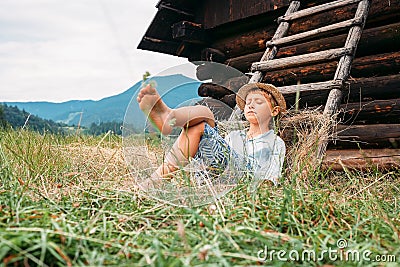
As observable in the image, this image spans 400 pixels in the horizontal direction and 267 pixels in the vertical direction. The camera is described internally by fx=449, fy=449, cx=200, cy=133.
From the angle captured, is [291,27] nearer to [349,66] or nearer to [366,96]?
[366,96]

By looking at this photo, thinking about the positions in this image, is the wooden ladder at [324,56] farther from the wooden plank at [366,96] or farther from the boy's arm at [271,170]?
the boy's arm at [271,170]

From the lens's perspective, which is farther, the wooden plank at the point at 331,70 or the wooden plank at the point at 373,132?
the wooden plank at the point at 331,70

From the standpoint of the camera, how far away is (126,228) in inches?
65.4

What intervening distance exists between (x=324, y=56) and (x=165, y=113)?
67.3 inches

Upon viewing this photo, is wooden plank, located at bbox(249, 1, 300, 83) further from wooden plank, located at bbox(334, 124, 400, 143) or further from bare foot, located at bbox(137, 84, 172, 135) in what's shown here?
bare foot, located at bbox(137, 84, 172, 135)

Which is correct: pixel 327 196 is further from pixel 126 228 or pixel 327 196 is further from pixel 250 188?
pixel 126 228

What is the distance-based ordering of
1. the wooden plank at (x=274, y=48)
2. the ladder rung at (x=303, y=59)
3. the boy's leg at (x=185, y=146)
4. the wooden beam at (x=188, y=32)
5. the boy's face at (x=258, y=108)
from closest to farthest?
the boy's leg at (x=185, y=146), the boy's face at (x=258, y=108), the ladder rung at (x=303, y=59), the wooden plank at (x=274, y=48), the wooden beam at (x=188, y=32)

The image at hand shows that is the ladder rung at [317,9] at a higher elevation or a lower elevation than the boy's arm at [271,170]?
higher

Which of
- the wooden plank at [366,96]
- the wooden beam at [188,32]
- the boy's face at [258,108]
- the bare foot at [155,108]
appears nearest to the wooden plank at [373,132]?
the wooden plank at [366,96]

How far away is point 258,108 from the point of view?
3.16 metres

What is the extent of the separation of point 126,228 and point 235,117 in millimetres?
1839

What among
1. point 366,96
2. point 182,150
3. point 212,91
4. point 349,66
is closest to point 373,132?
point 366,96

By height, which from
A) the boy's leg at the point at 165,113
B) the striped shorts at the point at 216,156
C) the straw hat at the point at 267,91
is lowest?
the striped shorts at the point at 216,156

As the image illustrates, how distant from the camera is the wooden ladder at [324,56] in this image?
130 inches
